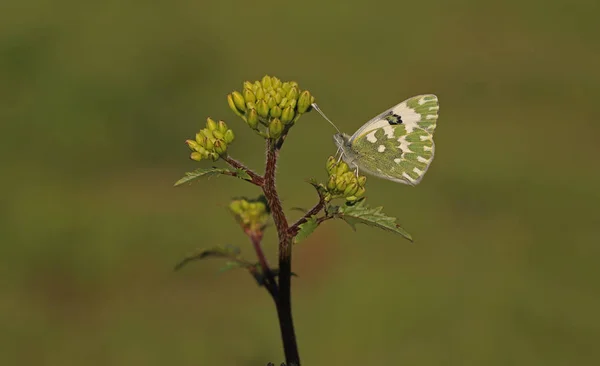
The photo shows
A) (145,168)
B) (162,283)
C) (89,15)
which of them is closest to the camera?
(162,283)

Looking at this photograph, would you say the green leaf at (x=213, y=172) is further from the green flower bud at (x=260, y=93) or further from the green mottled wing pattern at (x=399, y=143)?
the green mottled wing pattern at (x=399, y=143)

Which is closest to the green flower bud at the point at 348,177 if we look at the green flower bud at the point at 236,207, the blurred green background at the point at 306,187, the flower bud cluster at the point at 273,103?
the flower bud cluster at the point at 273,103

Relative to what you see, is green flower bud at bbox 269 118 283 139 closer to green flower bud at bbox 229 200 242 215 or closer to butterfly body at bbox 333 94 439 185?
green flower bud at bbox 229 200 242 215

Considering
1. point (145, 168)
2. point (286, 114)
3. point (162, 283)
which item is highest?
point (145, 168)

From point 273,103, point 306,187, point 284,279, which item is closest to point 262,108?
point 273,103

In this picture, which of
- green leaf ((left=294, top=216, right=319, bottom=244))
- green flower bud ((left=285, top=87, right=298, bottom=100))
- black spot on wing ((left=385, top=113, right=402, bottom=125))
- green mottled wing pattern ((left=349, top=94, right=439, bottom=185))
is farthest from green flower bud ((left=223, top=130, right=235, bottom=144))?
black spot on wing ((left=385, top=113, right=402, bottom=125))

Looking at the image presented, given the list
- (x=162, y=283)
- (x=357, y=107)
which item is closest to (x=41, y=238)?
(x=162, y=283)

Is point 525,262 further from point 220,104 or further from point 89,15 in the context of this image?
point 89,15
